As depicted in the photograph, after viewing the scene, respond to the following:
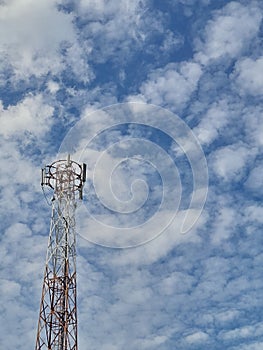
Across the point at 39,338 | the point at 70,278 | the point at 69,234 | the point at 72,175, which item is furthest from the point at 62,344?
the point at 72,175

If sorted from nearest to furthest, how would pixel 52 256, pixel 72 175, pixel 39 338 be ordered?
pixel 39 338, pixel 52 256, pixel 72 175

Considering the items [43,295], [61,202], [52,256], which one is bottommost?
[43,295]

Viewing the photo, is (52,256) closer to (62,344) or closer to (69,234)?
(69,234)

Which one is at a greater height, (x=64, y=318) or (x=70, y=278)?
(x=70, y=278)

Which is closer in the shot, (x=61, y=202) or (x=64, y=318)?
(x=64, y=318)

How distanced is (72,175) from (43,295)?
41.1ft

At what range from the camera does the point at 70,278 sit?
58.9 meters

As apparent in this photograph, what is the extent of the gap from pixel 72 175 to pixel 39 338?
16288 millimetres

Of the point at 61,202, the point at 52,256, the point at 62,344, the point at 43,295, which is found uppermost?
the point at 61,202

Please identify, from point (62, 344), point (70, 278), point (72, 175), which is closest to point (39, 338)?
point (62, 344)

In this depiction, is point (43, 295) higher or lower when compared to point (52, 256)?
lower

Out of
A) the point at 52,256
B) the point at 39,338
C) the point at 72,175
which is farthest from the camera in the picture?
the point at 72,175

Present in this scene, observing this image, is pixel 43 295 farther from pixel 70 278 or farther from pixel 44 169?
pixel 44 169

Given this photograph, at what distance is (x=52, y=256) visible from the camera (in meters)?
59.3
